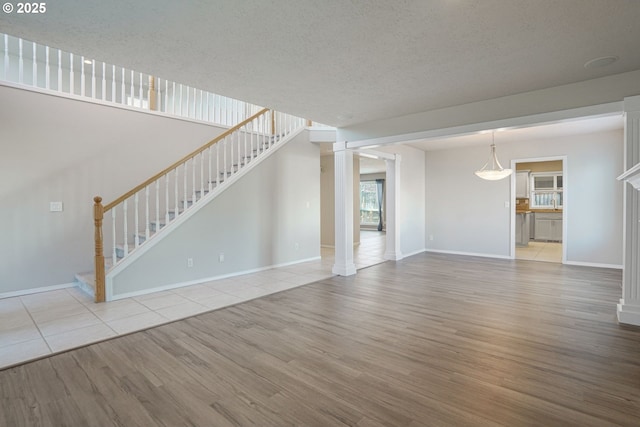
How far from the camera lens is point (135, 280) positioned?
4133mm

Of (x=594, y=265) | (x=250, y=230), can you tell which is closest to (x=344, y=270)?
(x=250, y=230)

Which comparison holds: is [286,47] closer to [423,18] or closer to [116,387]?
[423,18]

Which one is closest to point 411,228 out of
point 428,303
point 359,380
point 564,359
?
point 428,303

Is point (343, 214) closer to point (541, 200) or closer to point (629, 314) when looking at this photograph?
point (629, 314)

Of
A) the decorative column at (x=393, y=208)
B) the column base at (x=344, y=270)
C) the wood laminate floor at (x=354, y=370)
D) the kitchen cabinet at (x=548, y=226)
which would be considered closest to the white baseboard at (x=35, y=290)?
the wood laminate floor at (x=354, y=370)

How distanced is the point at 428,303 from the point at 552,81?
112 inches

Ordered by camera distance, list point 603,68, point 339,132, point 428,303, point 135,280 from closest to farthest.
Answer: point 603,68 → point 428,303 → point 135,280 → point 339,132

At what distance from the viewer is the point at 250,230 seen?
18.2ft

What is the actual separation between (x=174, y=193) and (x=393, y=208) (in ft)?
14.5

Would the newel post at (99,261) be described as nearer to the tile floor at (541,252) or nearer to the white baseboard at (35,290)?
the white baseboard at (35,290)

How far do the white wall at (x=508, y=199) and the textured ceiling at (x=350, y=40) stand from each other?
369cm

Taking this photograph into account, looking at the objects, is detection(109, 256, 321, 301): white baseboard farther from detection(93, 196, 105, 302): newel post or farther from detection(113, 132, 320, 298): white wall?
detection(93, 196, 105, 302): newel post

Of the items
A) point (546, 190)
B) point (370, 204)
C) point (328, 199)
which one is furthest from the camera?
point (370, 204)

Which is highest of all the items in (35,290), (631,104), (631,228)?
(631,104)
